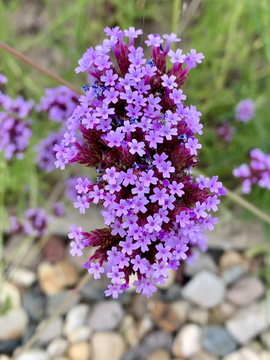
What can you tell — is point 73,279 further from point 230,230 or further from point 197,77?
point 197,77

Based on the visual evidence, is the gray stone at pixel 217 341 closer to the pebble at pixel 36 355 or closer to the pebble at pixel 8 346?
the pebble at pixel 36 355

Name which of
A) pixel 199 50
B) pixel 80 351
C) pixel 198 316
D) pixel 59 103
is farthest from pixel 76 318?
pixel 199 50

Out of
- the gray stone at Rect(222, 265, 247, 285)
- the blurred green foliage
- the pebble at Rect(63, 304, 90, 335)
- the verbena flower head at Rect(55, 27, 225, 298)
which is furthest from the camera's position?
the gray stone at Rect(222, 265, 247, 285)

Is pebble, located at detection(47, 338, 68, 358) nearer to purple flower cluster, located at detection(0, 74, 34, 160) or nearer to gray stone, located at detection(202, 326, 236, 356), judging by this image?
gray stone, located at detection(202, 326, 236, 356)

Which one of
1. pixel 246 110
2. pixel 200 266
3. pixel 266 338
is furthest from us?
pixel 200 266

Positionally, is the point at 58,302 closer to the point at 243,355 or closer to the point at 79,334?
the point at 79,334

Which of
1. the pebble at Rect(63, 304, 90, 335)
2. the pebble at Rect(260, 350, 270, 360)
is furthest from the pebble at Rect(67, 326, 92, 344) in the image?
the pebble at Rect(260, 350, 270, 360)
